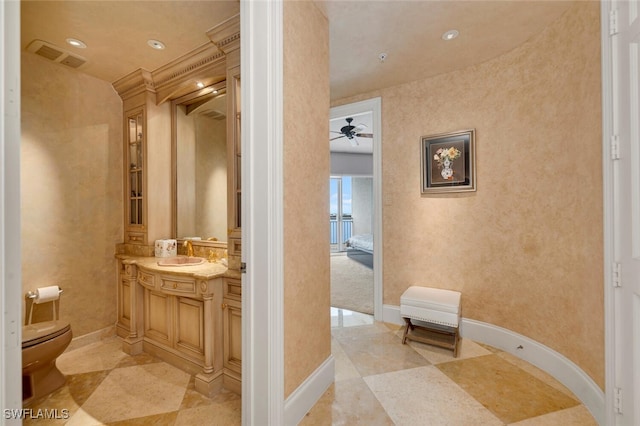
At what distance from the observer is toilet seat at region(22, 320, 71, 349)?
194 cm

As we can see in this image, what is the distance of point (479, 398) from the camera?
196 centimetres

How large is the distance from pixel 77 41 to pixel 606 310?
13.5 ft

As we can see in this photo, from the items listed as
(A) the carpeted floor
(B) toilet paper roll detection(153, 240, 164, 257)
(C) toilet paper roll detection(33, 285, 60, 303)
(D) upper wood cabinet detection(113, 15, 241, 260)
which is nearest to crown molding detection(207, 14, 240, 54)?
(D) upper wood cabinet detection(113, 15, 241, 260)

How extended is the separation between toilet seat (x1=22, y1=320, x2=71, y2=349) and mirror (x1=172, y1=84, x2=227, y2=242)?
1.16m

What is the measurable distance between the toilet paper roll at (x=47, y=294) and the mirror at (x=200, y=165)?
106 centimetres

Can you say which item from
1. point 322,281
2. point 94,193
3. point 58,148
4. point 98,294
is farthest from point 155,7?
point 98,294

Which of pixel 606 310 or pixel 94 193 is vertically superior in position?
pixel 94 193

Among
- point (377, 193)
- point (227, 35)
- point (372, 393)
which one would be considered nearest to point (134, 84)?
point (227, 35)

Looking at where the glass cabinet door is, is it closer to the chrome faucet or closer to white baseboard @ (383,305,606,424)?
the chrome faucet

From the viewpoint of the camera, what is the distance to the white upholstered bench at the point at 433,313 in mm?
2543

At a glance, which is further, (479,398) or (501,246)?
(501,246)

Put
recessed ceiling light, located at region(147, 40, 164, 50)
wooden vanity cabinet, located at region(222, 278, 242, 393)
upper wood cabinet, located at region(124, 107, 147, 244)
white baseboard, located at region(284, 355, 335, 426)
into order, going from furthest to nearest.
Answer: upper wood cabinet, located at region(124, 107, 147, 244)
recessed ceiling light, located at region(147, 40, 164, 50)
wooden vanity cabinet, located at region(222, 278, 242, 393)
white baseboard, located at region(284, 355, 335, 426)

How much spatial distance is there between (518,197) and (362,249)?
4.66m

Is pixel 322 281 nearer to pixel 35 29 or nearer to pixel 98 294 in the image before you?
pixel 98 294
